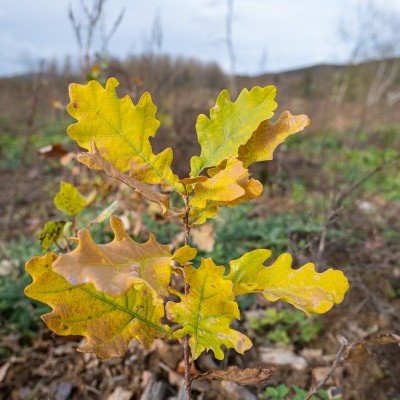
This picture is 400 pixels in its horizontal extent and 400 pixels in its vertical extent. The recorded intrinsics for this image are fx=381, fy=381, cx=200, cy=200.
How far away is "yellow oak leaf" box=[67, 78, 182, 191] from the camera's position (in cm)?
66

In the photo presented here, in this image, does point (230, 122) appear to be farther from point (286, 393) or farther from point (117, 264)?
point (286, 393)

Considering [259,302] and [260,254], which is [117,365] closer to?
[259,302]

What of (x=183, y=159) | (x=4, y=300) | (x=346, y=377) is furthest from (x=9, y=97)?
→ (x=346, y=377)

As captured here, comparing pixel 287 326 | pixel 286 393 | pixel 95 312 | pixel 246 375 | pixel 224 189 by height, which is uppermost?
pixel 224 189

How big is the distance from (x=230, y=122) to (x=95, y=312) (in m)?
0.43

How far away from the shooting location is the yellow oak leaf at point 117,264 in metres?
0.48

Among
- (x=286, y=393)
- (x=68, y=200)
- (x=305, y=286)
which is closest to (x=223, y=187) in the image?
(x=305, y=286)

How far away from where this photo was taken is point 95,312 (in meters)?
0.71

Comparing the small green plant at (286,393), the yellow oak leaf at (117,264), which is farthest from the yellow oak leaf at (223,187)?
the small green plant at (286,393)

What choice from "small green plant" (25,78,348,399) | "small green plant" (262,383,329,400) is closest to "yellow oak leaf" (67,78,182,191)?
"small green plant" (25,78,348,399)

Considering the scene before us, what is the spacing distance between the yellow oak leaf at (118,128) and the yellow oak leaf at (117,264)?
12 cm

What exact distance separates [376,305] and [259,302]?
662 millimetres

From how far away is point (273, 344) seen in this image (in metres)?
1.98

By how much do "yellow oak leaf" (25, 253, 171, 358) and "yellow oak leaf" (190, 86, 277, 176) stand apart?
0.92 feet
